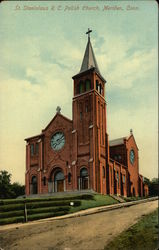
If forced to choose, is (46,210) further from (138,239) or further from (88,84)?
(88,84)

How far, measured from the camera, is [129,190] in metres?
37.2

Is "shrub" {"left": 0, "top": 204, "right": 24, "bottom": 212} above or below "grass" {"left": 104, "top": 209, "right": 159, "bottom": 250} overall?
below

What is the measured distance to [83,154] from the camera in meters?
32.1

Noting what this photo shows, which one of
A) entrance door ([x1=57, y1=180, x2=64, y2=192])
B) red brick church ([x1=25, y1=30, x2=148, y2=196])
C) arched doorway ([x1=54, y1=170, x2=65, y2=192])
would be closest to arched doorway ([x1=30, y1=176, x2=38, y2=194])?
red brick church ([x1=25, y1=30, x2=148, y2=196])

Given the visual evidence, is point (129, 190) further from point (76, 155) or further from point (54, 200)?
point (54, 200)

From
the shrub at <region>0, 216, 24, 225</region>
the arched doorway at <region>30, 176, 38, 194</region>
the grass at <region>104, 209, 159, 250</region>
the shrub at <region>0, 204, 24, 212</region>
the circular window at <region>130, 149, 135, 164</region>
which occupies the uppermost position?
the circular window at <region>130, 149, 135, 164</region>

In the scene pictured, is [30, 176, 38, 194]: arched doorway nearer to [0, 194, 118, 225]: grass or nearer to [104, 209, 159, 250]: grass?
[0, 194, 118, 225]: grass

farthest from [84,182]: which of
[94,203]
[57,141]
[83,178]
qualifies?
[94,203]

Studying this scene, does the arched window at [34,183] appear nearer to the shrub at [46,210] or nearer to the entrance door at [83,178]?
the entrance door at [83,178]

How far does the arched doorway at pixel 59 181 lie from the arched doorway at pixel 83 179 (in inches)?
121

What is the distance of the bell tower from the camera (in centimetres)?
3097

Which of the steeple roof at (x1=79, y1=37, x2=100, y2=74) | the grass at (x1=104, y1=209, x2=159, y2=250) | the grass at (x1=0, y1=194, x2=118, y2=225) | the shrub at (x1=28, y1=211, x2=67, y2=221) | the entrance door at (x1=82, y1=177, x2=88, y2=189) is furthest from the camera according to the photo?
the entrance door at (x1=82, y1=177, x2=88, y2=189)

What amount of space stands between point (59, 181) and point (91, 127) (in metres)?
8.32

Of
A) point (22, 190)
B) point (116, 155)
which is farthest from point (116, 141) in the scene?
point (22, 190)
